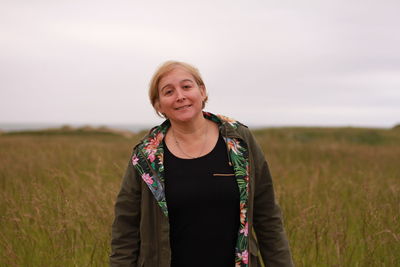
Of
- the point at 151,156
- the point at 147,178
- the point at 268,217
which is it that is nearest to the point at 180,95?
the point at 151,156

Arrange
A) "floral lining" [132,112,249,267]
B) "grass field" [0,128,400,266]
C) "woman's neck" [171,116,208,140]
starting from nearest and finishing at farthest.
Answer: "floral lining" [132,112,249,267], "woman's neck" [171,116,208,140], "grass field" [0,128,400,266]

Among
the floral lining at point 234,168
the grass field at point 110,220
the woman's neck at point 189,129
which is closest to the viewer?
the floral lining at point 234,168

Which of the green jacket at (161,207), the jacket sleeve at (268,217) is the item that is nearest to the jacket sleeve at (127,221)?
the green jacket at (161,207)

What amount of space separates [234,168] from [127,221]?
2.07 feet

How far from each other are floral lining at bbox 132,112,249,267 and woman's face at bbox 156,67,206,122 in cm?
19

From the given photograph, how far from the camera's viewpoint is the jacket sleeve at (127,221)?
6.22ft

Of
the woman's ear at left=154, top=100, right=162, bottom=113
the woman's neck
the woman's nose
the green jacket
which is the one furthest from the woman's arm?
the woman's ear at left=154, top=100, right=162, bottom=113

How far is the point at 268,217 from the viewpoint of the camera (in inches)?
78.7

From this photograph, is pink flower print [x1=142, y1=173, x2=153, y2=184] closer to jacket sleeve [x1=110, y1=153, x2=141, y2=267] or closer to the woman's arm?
jacket sleeve [x1=110, y1=153, x2=141, y2=267]

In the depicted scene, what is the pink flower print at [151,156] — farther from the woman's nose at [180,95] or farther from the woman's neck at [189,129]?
the woman's nose at [180,95]

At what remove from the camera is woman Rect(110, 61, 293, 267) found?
6.07 ft

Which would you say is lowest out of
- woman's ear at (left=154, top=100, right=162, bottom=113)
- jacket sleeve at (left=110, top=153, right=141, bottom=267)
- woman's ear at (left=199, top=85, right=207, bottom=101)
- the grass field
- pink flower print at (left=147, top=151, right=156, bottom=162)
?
the grass field

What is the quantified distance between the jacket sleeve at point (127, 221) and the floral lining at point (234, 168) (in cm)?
8

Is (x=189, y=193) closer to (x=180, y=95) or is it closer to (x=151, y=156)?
(x=151, y=156)
